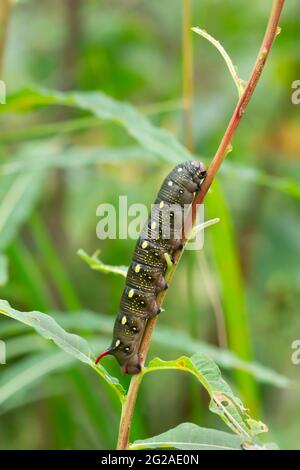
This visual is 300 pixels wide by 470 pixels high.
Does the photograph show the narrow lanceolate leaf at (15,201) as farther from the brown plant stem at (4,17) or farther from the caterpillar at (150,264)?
the caterpillar at (150,264)

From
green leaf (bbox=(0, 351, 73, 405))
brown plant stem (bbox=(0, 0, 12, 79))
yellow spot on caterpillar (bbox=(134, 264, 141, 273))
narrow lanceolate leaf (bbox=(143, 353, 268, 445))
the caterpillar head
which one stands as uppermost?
brown plant stem (bbox=(0, 0, 12, 79))

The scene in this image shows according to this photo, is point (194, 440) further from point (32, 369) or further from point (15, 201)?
point (15, 201)

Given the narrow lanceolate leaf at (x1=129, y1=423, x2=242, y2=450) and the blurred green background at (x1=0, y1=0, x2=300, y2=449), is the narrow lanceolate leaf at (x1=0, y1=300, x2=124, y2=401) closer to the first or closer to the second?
the narrow lanceolate leaf at (x1=129, y1=423, x2=242, y2=450)

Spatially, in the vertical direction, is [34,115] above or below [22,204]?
above

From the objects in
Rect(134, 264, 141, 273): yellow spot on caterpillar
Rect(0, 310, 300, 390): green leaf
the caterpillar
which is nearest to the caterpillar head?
the caterpillar

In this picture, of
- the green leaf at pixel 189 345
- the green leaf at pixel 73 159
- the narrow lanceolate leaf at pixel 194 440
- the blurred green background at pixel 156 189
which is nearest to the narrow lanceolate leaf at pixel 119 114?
the green leaf at pixel 73 159
